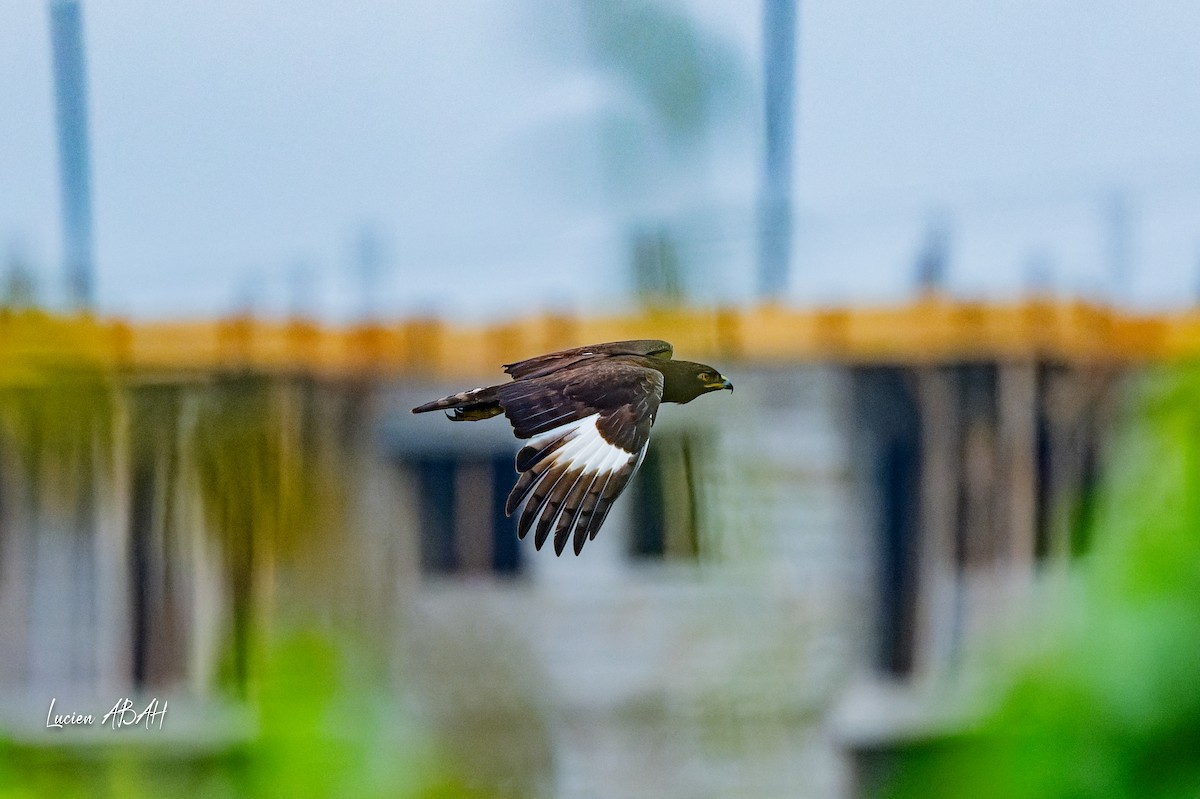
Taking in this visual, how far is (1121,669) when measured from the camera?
10.5ft

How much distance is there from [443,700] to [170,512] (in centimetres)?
77

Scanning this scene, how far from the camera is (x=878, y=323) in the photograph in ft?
10.9

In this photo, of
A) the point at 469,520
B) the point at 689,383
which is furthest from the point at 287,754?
the point at 689,383

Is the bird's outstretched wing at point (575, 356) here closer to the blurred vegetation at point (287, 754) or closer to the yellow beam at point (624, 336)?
the yellow beam at point (624, 336)

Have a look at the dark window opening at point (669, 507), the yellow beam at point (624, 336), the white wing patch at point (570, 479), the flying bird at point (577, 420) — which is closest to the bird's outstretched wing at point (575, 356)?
the flying bird at point (577, 420)

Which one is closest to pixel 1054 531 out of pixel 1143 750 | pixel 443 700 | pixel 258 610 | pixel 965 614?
pixel 965 614

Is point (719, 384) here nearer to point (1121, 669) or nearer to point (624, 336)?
point (624, 336)

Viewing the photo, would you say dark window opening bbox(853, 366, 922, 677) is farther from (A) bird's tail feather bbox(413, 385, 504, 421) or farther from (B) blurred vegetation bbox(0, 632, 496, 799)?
(A) bird's tail feather bbox(413, 385, 504, 421)

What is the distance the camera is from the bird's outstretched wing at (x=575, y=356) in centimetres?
157

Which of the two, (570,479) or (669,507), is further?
(669,507)

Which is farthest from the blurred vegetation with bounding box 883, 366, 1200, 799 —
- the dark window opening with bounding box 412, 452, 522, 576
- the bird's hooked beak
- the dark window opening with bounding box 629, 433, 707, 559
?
the bird's hooked beak
